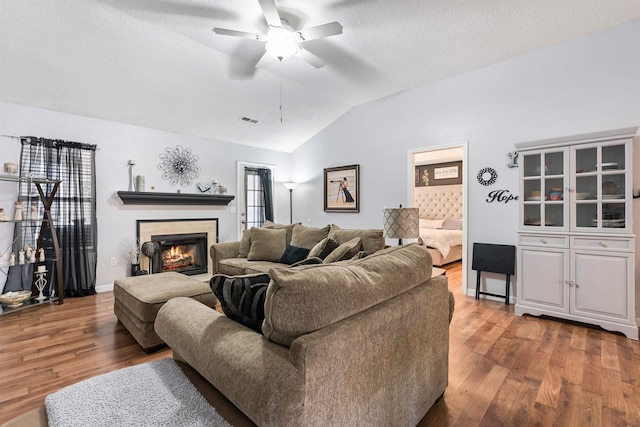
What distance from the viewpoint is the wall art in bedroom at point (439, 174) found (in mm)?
6977

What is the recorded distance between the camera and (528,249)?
319cm

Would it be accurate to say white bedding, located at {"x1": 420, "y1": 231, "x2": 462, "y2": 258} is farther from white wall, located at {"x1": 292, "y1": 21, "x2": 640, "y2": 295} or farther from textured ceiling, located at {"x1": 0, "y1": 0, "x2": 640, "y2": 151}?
textured ceiling, located at {"x1": 0, "y1": 0, "x2": 640, "y2": 151}

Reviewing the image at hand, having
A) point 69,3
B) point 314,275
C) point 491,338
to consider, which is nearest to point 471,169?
point 491,338

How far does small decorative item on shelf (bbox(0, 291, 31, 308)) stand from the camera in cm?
317

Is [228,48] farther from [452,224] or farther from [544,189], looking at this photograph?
[452,224]

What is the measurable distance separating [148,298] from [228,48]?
268 cm

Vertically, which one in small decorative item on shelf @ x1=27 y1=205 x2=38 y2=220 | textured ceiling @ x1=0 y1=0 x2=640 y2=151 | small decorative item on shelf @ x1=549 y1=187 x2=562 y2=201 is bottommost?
small decorative item on shelf @ x1=27 y1=205 x2=38 y2=220

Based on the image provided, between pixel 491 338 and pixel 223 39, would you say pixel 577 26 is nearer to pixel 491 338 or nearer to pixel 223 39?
pixel 491 338

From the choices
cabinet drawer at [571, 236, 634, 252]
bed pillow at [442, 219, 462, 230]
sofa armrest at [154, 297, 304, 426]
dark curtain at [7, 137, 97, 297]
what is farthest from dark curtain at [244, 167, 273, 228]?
cabinet drawer at [571, 236, 634, 252]

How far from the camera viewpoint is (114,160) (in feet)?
13.7

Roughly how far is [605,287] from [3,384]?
479 centimetres

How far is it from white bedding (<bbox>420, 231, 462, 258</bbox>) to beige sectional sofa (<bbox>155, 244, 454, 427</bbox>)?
4083 millimetres

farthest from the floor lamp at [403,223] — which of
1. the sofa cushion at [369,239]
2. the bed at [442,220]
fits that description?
the bed at [442,220]

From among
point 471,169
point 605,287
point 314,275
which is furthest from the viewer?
point 471,169
